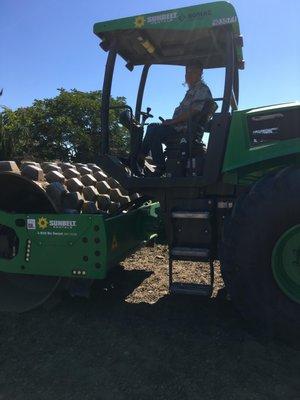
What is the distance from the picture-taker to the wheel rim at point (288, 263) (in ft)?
11.4

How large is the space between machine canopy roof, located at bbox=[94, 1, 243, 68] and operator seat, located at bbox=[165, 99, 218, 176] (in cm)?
65

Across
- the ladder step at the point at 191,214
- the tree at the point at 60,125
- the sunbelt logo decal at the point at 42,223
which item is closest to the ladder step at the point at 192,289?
the ladder step at the point at 191,214

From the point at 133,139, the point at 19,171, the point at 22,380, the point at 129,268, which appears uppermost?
the point at 133,139

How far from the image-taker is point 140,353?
3.52 metres

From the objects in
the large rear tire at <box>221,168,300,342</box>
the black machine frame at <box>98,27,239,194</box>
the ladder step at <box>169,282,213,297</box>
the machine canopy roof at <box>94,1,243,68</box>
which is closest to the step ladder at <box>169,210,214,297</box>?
the ladder step at <box>169,282,213,297</box>

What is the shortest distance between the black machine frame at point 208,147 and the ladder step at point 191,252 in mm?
554

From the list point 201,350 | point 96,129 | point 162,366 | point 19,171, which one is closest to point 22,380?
point 162,366

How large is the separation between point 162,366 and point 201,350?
1.24 ft

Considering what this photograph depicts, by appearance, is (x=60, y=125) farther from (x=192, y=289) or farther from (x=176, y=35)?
(x=192, y=289)

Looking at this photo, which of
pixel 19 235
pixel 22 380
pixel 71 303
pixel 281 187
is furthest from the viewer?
pixel 71 303

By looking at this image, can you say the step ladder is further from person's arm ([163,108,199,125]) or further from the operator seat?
person's arm ([163,108,199,125])

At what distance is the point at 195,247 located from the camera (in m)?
4.03

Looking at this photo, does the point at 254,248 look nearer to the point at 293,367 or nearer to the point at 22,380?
the point at 293,367

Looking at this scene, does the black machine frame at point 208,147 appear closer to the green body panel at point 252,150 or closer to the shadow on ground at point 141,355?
the green body panel at point 252,150
